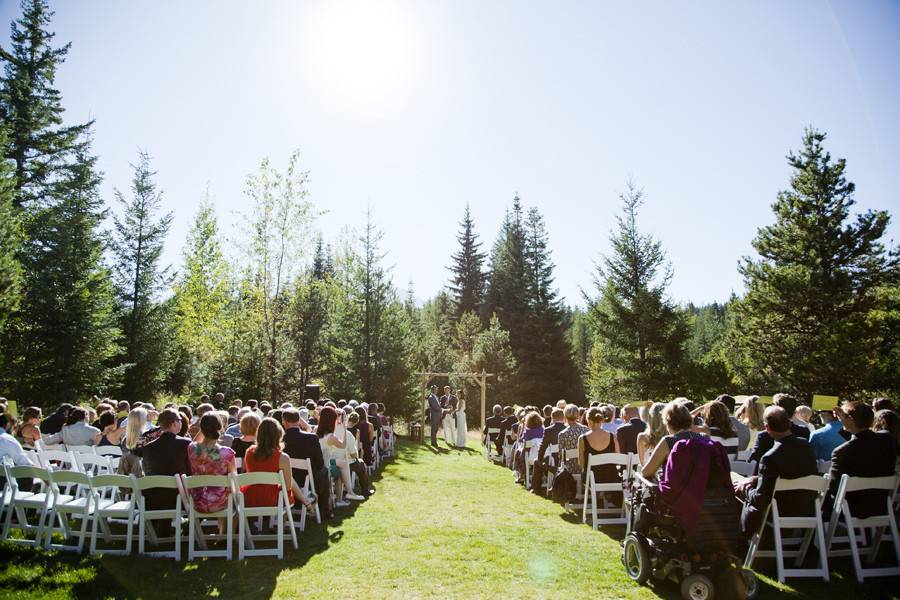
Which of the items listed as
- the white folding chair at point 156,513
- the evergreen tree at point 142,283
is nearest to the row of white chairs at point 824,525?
the white folding chair at point 156,513

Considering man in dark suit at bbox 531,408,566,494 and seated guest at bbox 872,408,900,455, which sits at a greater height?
seated guest at bbox 872,408,900,455

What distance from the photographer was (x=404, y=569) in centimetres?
538

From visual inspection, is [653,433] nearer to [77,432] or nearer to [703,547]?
[703,547]

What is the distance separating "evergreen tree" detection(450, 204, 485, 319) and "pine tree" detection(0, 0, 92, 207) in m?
32.1

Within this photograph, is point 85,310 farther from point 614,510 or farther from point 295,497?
point 614,510

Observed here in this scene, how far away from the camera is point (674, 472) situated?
4.52 metres

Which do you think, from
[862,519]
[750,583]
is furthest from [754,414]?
[750,583]

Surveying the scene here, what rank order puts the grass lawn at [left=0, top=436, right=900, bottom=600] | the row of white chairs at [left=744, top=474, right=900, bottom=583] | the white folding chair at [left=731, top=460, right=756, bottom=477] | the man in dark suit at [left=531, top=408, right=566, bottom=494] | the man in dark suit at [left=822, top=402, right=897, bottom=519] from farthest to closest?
the man in dark suit at [left=531, top=408, right=566, bottom=494] → the white folding chair at [left=731, top=460, right=756, bottom=477] → the man in dark suit at [left=822, top=402, right=897, bottom=519] → the row of white chairs at [left=744, top=474, right=900, bottom=583] → the grass lawn at [left=0, top=436, right=900, bottom=600]

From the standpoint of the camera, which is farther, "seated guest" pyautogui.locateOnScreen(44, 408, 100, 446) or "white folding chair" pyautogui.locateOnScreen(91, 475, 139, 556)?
"seated guest" pyautogui.locateOnScreen(44, 408, 100, 446)

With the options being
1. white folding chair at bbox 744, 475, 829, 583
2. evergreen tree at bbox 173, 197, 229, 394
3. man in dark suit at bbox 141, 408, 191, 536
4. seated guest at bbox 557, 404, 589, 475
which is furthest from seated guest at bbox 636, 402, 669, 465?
evergreen tree at bbox 173, 197, 229, 394

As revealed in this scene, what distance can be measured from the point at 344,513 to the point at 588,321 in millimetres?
23598

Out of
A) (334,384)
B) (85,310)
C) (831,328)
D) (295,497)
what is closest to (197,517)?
(295,497)

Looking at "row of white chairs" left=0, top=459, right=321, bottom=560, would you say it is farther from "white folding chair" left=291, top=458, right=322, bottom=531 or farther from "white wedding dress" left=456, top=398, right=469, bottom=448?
"white wedding dress" left=456, top=398, right=469, bottom=448

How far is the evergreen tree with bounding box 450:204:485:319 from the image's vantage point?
48469 mm
